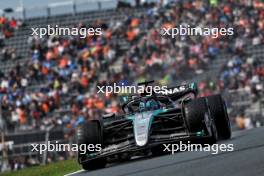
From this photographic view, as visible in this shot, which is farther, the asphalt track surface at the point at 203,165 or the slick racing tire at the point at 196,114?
the slick racing tire at the point at 196,114

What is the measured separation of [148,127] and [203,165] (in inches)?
113

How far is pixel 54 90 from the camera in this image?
27.2 meters

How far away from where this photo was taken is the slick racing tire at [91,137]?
13.4 meters

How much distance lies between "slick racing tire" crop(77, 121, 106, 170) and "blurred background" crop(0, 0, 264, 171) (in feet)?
25.7

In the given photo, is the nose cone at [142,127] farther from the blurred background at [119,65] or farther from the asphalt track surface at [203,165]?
the blurred background at [119,65]

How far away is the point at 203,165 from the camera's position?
1028cm

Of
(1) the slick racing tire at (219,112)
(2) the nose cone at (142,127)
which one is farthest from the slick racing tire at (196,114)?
(1) the slick racing tire at (219,112)

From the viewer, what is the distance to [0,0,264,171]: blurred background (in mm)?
23484

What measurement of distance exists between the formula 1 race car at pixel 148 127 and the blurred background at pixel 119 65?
7686 mm

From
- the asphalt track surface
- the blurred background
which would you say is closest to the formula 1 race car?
the asphalt track surface

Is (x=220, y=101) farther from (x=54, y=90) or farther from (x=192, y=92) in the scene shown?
(x=54, y=90)

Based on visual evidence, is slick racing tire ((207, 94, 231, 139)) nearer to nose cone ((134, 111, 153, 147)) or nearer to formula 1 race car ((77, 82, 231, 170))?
formula 1 race car ((77, 82, 231, 170))

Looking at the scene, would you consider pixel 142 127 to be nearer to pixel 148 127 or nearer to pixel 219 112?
pixel 148 127

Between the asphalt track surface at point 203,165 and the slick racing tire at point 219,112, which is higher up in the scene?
the slick racing tire at point 219,112
